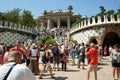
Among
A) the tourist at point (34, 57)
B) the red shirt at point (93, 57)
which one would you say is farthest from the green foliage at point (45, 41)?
the red shirt at point (93, 57)

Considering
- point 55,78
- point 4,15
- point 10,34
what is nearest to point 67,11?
point 4,15

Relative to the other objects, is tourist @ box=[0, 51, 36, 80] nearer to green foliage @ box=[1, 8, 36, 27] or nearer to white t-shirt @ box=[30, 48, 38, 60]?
white t-shirt @ box=[30, 48, 38, 60]

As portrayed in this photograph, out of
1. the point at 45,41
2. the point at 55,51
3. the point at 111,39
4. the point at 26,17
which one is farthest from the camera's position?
the point at 26,17

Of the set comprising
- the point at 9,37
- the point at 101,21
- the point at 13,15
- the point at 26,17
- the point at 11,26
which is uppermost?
the point at 13,15

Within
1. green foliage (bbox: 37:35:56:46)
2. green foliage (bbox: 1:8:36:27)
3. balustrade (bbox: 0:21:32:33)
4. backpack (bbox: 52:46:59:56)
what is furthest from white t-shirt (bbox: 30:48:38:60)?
green foliage (bbox: 1:8:36:27)

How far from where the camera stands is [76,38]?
37969 millimetres

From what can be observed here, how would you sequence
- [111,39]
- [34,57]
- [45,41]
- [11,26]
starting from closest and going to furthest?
1. [34,57]
2. [111,39]
3. [45,41]
4. [11,26]

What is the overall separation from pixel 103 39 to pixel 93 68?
2284 centimetres

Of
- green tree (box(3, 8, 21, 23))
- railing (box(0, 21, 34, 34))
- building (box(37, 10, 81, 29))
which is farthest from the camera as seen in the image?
building (box(37, 10, 81, 29))

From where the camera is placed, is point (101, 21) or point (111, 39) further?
point (111, 39)

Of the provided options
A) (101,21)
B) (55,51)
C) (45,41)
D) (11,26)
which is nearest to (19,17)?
(11,26)

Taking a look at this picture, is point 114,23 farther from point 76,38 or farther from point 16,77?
point 16,77

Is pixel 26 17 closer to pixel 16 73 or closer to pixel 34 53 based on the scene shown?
pixel 34 53

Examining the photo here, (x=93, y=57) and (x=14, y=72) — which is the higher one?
(x=93, y=57)
